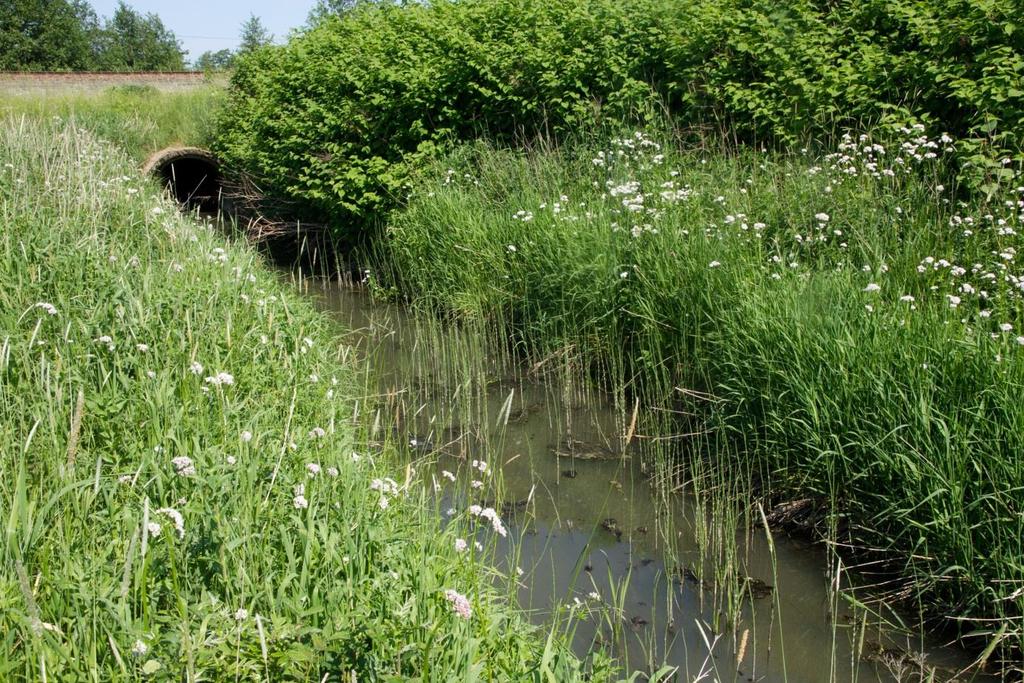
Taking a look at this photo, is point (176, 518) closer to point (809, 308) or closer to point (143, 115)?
point (809, 308)

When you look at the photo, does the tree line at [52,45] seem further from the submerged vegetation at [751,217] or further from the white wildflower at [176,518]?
the white wildflower at [176,518]

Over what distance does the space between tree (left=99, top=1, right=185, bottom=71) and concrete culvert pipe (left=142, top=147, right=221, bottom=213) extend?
50.7m

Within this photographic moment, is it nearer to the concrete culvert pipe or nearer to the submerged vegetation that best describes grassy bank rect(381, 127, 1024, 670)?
the submerged vegetation

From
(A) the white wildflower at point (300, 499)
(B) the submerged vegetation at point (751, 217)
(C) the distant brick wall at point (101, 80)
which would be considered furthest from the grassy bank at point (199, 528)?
(C) the distant brick wall at point (101, 80)

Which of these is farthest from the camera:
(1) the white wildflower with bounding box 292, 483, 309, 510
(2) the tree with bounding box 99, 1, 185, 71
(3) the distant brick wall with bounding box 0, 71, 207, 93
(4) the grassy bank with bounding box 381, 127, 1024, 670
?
(2) the tree with bounding box 99, 1, 185, 71

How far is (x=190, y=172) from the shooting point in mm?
19000

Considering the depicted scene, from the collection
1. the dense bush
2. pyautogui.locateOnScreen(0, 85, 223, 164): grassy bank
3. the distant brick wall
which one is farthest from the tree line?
the dense bush

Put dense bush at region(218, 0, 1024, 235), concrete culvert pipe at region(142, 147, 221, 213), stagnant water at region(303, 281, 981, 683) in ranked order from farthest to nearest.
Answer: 1. concrete culvert pipe at region(142, 147, 221, 213)
2. dense bush at region(218, 0, 1024, 235)
3. stagnant water at region(303, 281, 981, 683)

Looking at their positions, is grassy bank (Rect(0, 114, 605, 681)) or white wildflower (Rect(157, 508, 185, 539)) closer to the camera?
grassy bank (Rect(0, 114, 605, 681))

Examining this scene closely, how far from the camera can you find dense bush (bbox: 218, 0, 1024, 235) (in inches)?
295

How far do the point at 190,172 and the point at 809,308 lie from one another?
1627 centimetres

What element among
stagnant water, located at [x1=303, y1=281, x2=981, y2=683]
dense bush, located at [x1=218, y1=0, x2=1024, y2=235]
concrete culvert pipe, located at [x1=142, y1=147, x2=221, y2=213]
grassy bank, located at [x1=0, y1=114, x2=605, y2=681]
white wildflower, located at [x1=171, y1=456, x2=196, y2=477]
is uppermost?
dense bush, located at [x1=218, y1=0, x2=1024, y2=235]

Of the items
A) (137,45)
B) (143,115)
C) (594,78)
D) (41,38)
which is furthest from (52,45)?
(594,78)

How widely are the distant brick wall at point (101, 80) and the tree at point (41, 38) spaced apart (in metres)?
21.4
